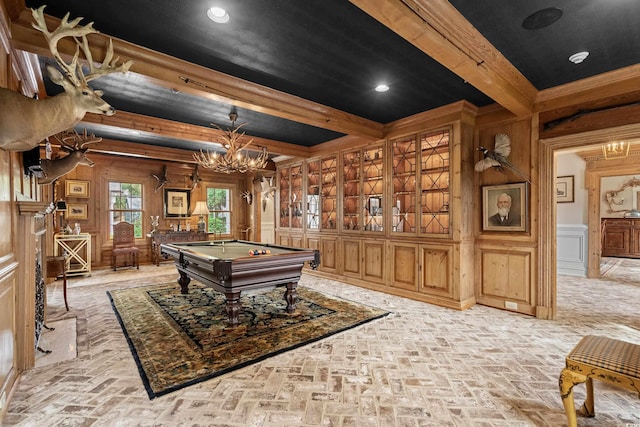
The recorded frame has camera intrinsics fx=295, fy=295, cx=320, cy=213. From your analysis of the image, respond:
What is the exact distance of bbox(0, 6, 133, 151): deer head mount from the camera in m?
2.00

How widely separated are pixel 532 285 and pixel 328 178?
420 centimetres

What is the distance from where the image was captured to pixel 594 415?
209cm

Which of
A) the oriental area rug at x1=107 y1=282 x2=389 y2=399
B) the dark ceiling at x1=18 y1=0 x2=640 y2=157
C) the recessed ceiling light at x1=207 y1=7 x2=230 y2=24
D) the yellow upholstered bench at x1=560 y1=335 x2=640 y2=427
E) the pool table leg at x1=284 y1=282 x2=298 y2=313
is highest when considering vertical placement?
the dark ceiling at x1=18 y1=0 x2=640 y2=157

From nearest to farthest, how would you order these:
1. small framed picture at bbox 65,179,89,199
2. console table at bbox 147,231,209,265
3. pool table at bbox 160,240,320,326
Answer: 1. pool table at bbox 160,240,320,326
2. small framed picture at bbox 65,179,89,199
3. console table at bbox 147,231,209,265

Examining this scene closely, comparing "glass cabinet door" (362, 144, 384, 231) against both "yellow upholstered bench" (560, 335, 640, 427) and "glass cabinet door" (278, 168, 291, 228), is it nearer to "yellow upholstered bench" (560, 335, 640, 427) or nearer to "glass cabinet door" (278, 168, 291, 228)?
"glass cabinet door" (278, 168, 291, 228)

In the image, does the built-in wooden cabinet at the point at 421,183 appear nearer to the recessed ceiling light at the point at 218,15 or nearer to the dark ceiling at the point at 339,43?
the dark ceiling at the point at 339,43

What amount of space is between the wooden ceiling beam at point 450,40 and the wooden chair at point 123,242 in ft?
25.9

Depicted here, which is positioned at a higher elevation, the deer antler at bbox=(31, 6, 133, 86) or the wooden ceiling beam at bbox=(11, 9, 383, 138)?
the wooden ceiling beam at bbox=(11, 9, 383, 138)

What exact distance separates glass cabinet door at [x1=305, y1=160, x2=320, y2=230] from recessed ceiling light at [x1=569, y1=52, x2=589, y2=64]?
4.69 metres

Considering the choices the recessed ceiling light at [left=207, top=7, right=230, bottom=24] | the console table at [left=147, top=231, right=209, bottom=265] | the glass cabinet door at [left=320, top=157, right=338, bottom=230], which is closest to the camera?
the recessed ceiling light at [left=207, top=7, right=230, bottom=24]

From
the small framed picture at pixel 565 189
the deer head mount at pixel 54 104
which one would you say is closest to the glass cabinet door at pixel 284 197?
the deer head mount at pixel 54 104

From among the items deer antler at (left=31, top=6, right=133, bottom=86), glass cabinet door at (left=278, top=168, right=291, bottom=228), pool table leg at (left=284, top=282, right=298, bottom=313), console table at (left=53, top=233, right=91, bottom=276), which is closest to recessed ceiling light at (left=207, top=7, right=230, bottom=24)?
deer antler at (left=31, top=6, right=133, bottom=86)

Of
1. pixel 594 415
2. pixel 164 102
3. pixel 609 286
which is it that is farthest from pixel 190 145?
pixel 609 286

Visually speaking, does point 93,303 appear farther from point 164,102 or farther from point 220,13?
point 220,13
